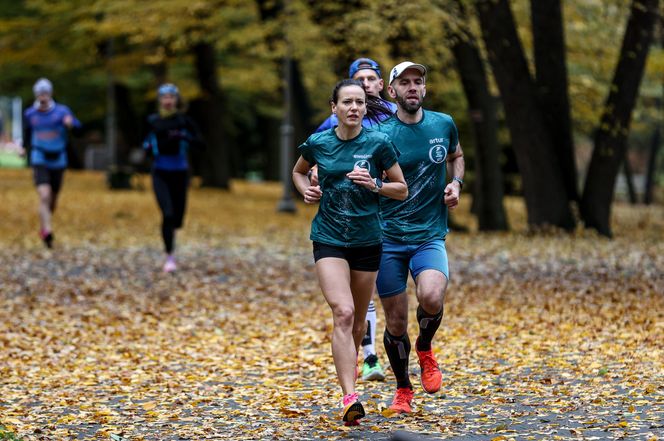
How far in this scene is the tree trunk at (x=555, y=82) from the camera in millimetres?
20797

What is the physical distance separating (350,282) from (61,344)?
4.35 meters

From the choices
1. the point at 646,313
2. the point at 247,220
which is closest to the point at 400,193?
the point at 646,313

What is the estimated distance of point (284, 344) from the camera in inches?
428

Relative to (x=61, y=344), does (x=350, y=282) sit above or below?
above

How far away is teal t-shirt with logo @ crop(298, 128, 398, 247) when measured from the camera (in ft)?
23.6

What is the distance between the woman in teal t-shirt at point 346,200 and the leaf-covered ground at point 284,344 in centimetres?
58

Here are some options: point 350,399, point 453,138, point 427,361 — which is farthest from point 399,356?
point 453,138

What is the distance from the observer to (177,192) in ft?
50.5

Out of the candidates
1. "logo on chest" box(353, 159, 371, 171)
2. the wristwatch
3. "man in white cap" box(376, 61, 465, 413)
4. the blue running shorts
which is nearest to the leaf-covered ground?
"man in white cap" box(376, 61, 465, 413)

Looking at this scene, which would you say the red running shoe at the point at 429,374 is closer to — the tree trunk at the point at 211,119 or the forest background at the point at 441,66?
the forest background at the point at 441,66

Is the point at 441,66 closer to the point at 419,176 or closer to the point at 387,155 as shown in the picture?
the point at 419,176

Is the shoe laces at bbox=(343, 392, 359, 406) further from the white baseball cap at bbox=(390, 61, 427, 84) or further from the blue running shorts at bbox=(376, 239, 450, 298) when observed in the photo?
the white baseball cap at bbox=(390, 61, 427, 84)

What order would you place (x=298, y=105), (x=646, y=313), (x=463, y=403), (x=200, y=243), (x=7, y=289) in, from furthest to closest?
(x=298, y=105)
(x=200, y=243)
(x=7, y=289)
(x=646, y=313)
(x=463, y=403)

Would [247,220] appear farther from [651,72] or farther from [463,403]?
[463,403]
